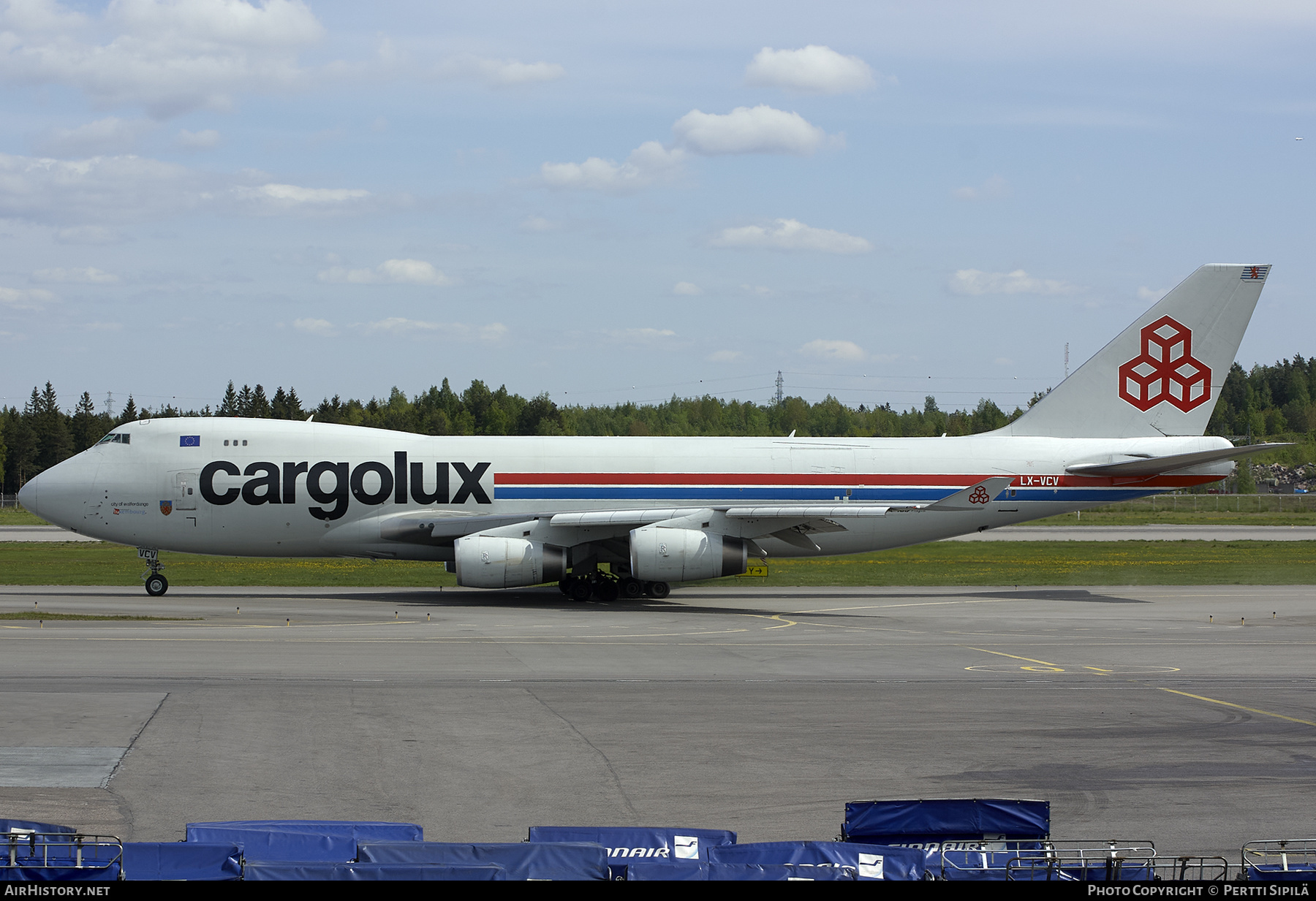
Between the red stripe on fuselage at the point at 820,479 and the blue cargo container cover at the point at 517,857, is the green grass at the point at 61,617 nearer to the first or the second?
the red stripe on fuselage at the point at 820,479

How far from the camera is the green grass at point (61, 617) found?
94.5 feet

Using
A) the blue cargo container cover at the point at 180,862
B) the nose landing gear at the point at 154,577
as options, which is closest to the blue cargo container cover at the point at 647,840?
the blue cargo container cover at the point at 180,862

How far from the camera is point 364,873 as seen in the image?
6.91 m

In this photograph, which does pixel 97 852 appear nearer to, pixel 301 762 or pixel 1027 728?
pixel 301 762

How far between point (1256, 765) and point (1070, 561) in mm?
38906

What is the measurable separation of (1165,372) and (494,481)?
75.1ft

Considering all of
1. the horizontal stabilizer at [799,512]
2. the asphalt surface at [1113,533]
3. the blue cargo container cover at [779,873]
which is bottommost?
the asphalt surface at [1113,533]

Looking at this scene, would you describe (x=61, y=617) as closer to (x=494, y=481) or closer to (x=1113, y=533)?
(x=494, y=481)

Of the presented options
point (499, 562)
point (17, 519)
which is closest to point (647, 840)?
point (499, 562)

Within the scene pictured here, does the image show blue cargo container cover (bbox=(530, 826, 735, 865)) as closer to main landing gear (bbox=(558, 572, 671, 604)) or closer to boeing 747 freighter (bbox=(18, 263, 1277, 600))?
boeing 747 freighter (bbox=(18, 263, 1277, 600))

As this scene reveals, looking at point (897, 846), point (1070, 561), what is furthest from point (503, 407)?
point (897, 846)

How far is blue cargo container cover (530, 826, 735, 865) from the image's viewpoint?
8.05 m

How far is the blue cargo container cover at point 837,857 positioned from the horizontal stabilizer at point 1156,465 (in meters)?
33.1

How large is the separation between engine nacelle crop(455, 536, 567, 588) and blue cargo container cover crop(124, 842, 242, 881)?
27.3m
